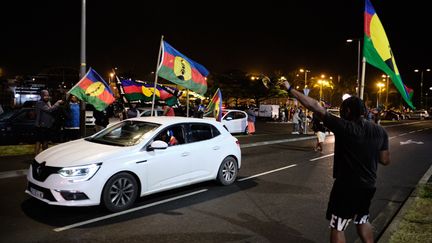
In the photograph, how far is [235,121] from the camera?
810 inches

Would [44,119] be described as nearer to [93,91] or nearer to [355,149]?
[93,91]

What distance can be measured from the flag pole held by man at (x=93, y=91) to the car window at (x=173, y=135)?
4.22m

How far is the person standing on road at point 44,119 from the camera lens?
9.70m

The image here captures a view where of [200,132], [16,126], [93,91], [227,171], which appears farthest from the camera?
[16,126]

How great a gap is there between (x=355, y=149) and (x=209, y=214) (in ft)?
10.2

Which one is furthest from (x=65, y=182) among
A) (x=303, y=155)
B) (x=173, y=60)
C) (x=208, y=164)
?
(x=303, y=155)

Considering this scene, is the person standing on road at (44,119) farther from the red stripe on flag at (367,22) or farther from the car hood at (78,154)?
the red stripe on flag at (367,22)

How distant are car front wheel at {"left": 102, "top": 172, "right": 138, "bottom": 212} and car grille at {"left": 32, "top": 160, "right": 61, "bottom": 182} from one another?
2.66 feet

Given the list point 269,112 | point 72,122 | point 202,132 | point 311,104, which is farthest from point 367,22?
point 269,112

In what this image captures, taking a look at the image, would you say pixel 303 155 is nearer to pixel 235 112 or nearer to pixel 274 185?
pixel 274 185

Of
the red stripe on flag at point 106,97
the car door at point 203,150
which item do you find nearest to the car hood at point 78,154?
the car door at point 203,150

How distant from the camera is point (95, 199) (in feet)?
18.3

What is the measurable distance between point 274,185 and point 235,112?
1307cm

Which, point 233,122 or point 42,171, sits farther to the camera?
point 233,122
